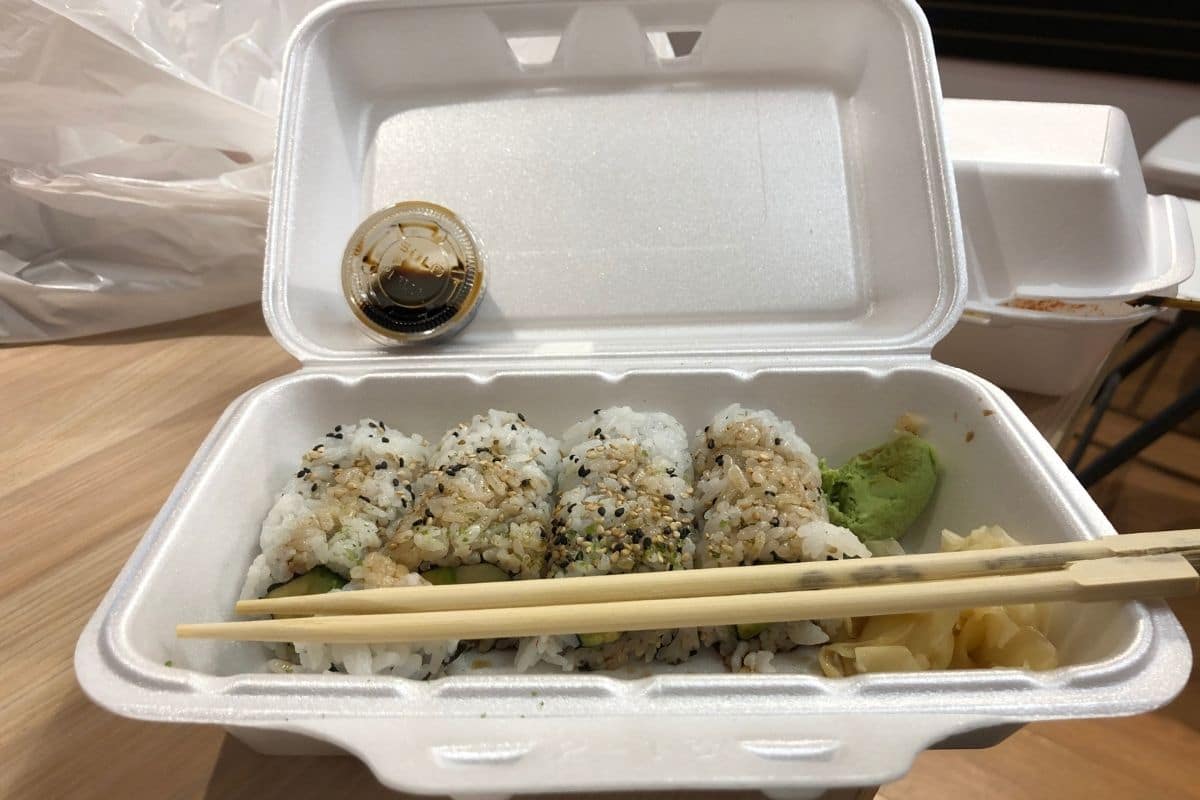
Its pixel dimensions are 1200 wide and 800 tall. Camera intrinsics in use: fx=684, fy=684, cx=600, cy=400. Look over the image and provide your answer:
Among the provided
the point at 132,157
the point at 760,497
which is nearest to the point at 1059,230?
the point at 760,497

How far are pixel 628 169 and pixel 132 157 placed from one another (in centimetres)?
144

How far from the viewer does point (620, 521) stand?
1.35 m

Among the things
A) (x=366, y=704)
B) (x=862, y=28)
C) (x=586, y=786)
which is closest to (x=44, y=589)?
(x=366, y=704)

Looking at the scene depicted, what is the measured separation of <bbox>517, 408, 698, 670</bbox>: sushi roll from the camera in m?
1.30

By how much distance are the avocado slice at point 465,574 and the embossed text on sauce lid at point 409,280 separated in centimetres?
58

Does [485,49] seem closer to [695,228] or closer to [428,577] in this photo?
[695,228]

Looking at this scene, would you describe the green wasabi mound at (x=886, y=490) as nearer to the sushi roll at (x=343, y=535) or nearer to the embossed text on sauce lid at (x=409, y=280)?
the sushi roll at (x=343, y=535)

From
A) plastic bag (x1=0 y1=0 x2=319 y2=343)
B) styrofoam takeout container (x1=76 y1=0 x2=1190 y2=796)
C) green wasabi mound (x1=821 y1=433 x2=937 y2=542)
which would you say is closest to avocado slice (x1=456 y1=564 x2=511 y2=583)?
styrofoam takeout container (x1=76 y1=0 x2=1190 y2=796)

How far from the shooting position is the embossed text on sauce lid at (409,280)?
1644mm

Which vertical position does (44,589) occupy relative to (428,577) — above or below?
below

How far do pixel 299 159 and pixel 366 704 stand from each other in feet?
4.33

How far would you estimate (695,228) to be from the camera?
1.76 meters

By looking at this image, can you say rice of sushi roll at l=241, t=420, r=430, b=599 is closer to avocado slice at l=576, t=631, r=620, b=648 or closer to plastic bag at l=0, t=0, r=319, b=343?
avocado slice at l=576, t=631, r=620, b=648

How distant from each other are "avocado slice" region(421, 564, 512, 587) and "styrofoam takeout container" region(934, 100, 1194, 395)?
4.37ft
